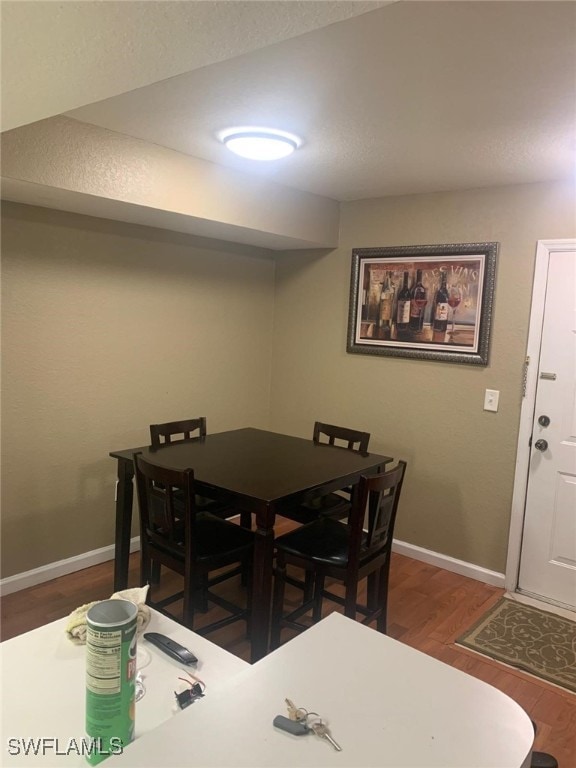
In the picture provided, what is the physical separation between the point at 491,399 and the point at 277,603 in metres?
1.73

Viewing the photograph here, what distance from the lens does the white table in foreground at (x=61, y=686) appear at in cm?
94

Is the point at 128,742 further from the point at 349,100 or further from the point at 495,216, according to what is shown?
the point at 495,216

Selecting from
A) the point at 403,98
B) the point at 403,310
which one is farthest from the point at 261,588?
the point at 403,310

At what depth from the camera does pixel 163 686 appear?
1.10m

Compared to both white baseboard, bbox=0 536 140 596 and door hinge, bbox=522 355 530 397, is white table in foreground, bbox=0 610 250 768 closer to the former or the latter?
white baseboard, bbox=0 536 140 596

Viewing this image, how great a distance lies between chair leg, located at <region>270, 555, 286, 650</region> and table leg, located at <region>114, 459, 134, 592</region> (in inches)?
32.7

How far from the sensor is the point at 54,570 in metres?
3.10

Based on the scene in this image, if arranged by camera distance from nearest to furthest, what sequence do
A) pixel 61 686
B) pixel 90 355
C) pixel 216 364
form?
pixel 61 686, pixel 90 355, pixel 216 364

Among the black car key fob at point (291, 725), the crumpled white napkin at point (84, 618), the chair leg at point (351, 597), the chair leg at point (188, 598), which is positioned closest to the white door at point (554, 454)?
the chair leg at point (351, 597)

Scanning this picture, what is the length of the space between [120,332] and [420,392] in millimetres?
1929

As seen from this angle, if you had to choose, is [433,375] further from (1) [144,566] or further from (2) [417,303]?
(1) [144,566]

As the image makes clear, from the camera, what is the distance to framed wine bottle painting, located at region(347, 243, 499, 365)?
3250mm

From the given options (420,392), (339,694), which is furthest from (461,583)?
(339,694)

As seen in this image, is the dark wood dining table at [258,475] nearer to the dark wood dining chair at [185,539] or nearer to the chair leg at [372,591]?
the dark wood dining chair at [185,539]
